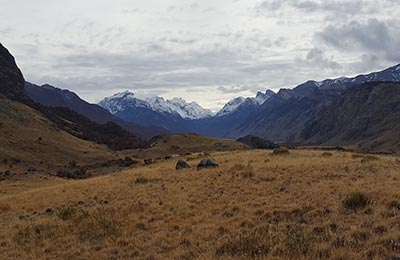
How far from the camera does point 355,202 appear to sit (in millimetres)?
17266

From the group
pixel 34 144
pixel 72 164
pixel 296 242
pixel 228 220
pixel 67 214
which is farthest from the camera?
pixel 34 144

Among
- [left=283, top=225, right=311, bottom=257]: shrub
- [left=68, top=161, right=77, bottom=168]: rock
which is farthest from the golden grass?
[left=68, top=161, right=77, bottom=168]: rock

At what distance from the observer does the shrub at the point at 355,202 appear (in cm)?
1712

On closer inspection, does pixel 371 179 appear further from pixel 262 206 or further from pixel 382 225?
pixel 382 225

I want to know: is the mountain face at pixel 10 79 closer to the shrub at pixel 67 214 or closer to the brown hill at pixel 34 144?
the brown hill at pixel 34 144

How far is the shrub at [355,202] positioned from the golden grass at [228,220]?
0.96 ft

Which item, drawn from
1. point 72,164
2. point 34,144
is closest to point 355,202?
point 72,164

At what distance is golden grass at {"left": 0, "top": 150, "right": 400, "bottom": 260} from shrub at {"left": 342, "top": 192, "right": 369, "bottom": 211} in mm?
291

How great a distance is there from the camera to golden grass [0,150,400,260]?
42.8 ft

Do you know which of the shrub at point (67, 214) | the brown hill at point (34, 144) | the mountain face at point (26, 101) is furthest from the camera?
the mountain face at point (26, 101)

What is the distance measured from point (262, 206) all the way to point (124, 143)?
365 ft

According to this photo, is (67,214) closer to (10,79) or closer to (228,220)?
(228,220)

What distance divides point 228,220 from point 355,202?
488 centimetres

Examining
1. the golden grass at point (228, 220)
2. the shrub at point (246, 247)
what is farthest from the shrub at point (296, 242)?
the shrub at point (246, 247)
